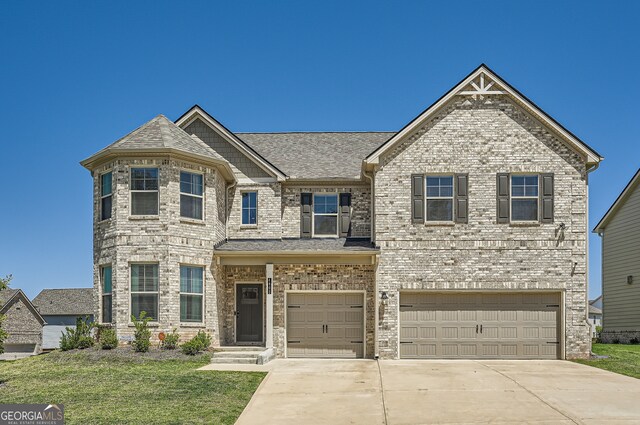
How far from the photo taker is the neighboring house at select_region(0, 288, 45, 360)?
169 feet

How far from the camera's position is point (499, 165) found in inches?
800

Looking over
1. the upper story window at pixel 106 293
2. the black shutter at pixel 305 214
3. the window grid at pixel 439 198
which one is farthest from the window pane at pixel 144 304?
the window grid at pixel 439 198

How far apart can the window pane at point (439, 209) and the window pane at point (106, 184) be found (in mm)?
9739

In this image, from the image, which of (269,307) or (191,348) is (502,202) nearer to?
(269,307)

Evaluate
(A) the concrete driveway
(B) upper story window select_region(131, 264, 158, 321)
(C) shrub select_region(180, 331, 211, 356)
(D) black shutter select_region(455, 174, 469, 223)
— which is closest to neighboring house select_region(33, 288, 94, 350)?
(B) upper story window select_region(131, 264, 158, 321)

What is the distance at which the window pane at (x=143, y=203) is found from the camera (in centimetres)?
1962

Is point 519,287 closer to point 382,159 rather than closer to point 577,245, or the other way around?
point 577,245

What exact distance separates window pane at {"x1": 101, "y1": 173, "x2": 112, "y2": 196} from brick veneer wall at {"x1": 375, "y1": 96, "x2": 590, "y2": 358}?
8.13 m

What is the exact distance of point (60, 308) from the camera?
5897cm

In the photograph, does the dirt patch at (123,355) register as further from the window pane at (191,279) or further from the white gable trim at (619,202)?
the white gable trim at (619,202)

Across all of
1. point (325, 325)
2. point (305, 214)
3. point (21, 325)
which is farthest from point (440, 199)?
point (21, 325)

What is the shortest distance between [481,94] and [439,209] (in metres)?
3.81

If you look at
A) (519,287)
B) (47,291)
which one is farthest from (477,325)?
(47,291)

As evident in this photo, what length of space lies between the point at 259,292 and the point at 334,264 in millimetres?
2997
